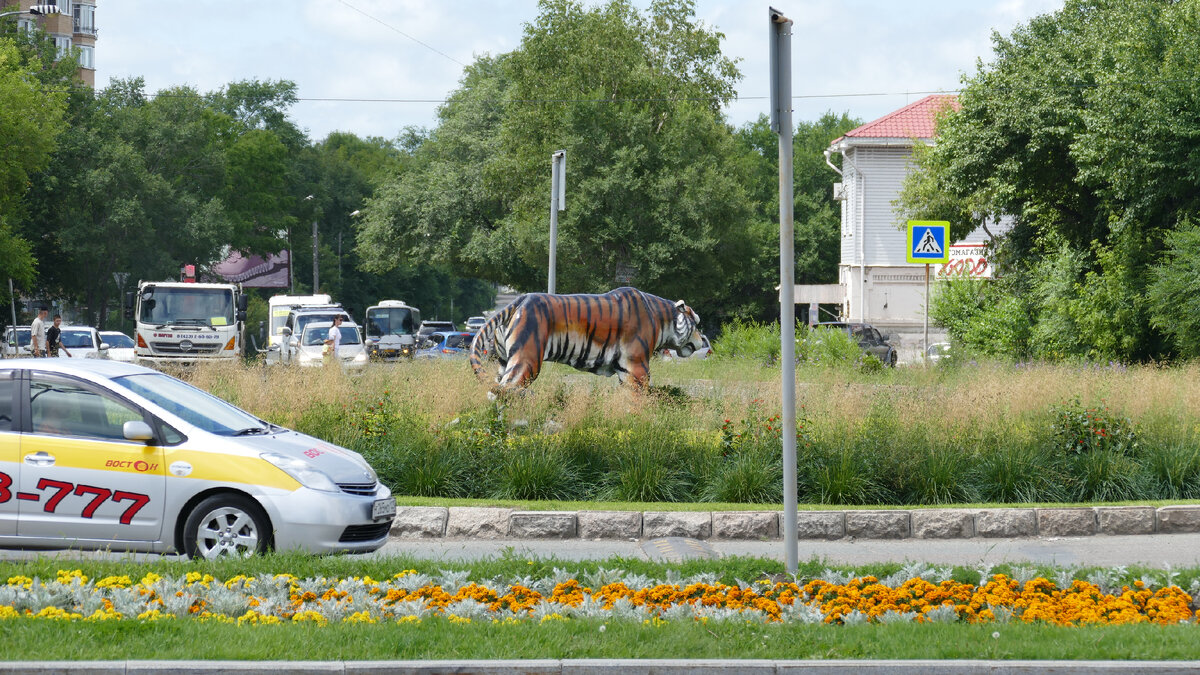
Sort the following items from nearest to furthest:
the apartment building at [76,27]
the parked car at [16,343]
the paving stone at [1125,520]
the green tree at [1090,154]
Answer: the paving stone at [1125,520]
the green tree at [1090,154]
the parked car at [16,343]
the apartment building at [76,27]

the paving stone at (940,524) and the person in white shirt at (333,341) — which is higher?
the person in white shirt at (333,341)

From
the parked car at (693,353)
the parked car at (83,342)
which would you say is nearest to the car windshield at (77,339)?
the parked car at (83,342)

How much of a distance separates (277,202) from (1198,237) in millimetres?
59636

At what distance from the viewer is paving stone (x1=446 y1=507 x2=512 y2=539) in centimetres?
1090

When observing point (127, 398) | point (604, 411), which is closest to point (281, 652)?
point (127, 398)

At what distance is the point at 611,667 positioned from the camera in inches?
222

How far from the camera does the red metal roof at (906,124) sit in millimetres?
56219

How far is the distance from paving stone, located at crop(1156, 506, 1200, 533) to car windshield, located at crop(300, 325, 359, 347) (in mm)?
28768

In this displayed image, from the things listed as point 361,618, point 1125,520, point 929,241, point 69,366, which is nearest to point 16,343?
point 929,241

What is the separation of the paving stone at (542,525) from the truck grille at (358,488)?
6.75ft

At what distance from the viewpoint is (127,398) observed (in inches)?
349

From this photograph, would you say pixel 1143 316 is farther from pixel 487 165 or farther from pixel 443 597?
pixel 487 165

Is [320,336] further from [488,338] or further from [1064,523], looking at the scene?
[1064,523]

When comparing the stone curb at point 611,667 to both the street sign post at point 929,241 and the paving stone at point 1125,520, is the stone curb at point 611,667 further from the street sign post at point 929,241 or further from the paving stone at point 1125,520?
the street sign post at point 929,241
